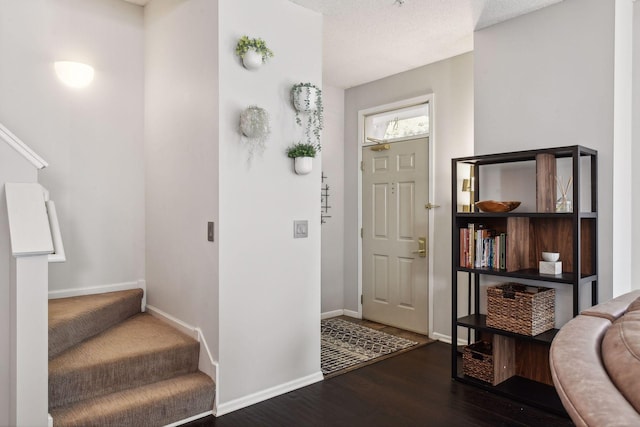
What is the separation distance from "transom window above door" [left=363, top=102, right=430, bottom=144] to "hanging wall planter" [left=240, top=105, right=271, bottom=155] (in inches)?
80.4

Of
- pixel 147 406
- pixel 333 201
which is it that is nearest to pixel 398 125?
pixel 333 201

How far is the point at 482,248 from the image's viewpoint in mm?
3080

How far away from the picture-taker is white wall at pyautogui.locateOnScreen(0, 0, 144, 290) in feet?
9.93

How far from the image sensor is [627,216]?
9.55 feet

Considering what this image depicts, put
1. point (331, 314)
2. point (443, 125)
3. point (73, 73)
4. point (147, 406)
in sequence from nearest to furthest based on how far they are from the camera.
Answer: point (147, 406), point (73, 73), point (443, 125), point (331, 314)

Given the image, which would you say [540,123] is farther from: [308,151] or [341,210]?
[341,210]

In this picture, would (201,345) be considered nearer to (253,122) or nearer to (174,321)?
(174,321)

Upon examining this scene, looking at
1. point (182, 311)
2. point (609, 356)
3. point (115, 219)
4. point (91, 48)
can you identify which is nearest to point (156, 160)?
point (115, 219)

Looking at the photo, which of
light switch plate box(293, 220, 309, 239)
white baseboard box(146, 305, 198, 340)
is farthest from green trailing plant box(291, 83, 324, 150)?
white baseboard box(146, 305, 198, 340)

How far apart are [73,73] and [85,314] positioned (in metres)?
1.77

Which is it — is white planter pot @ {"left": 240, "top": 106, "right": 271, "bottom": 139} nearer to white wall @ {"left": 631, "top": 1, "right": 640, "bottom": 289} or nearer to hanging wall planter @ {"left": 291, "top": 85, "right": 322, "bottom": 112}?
hanging wall planter @ {"left": 291, "top": 85, "right": 322, "bottom": 112}

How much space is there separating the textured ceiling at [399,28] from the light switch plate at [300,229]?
156 cm

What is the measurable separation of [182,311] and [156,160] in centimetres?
122

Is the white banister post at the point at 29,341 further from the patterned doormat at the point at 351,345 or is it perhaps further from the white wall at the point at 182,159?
the patterned doormat at the point at 351,345
